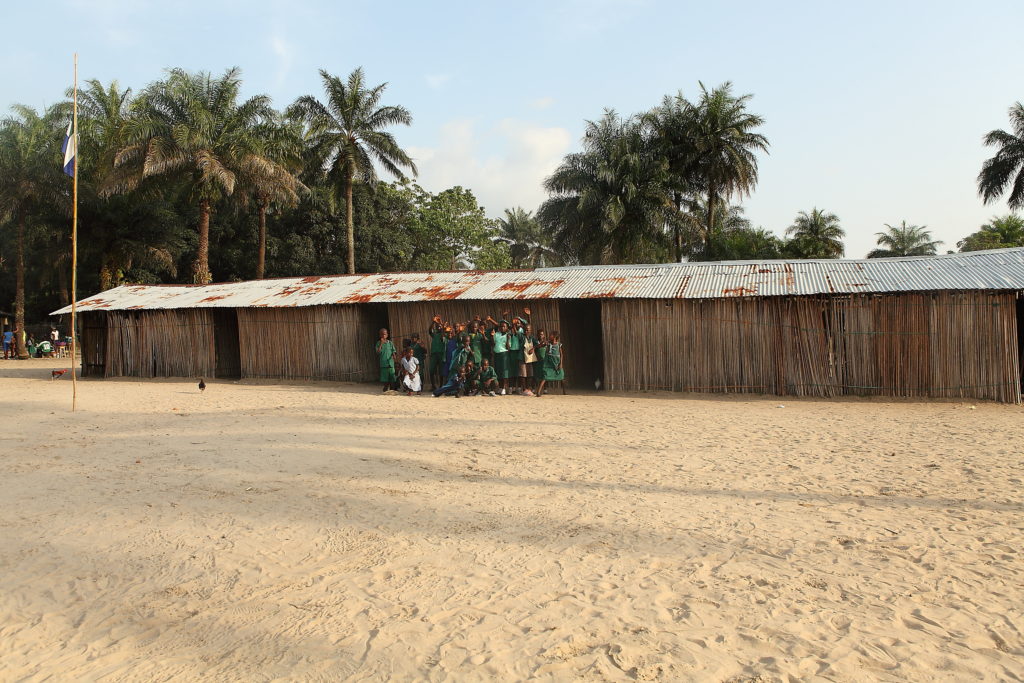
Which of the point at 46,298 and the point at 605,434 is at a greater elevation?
the point at 46,298

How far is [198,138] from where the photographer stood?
24.4 m

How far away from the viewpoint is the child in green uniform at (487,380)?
13.6 m

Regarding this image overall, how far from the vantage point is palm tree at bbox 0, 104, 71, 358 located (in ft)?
81.7

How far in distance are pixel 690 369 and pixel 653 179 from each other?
17.8m

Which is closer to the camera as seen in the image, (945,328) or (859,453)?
(859,453)

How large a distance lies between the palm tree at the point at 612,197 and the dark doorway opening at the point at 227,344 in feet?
49.5

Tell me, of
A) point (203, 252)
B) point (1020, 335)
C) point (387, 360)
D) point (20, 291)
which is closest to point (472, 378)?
point (387, 360)

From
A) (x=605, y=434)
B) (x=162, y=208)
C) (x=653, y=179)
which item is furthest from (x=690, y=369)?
(x=162, y=208)

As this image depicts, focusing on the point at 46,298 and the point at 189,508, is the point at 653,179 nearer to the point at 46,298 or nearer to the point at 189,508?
the point at 189,508

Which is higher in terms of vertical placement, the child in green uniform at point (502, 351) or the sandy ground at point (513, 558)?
the child in green uniform at point (502, 351)

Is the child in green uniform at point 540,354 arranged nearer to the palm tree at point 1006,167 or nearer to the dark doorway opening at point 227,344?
the dark doorway opening at point 227,344

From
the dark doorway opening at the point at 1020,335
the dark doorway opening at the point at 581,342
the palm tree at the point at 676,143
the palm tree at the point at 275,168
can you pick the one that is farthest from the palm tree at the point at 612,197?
the dark doorway opening at the point at 1020,335

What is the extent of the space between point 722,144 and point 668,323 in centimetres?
2009

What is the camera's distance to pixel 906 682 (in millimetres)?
2951
